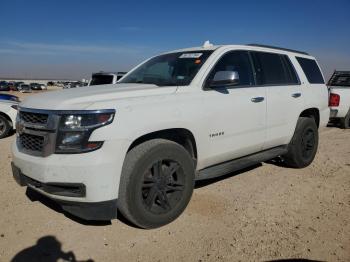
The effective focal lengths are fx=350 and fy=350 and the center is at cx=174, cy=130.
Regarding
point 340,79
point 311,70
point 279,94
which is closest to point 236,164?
point 279,94

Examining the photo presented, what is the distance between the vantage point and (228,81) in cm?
399

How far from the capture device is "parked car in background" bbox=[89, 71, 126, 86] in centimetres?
1164

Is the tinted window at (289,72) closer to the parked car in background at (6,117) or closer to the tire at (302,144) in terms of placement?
the tire at (302,144)

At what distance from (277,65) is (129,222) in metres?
3.23

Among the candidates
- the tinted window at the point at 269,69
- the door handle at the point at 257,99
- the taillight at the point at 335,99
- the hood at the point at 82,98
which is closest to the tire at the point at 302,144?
the tinted window at the point at 269,69

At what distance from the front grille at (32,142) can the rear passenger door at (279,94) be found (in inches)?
116

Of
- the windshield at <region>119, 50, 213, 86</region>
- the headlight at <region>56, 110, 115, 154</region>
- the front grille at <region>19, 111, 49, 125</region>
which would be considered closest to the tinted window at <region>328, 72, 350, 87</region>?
the windshield at <region>119, 50, 213, 86</region>

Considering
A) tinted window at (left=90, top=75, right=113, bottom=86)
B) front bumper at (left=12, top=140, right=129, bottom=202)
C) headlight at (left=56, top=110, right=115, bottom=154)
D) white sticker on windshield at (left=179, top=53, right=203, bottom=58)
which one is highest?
white sticker on windshield at (left=179, top=53, right=203, bottom=58)

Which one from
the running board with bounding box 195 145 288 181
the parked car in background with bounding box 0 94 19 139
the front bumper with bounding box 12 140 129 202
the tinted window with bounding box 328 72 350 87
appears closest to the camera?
the front bumper with bounding box 12 140 129 202

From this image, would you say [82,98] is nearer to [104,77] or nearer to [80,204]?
[80,204]

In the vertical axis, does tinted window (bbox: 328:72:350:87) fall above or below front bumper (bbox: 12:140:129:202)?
above

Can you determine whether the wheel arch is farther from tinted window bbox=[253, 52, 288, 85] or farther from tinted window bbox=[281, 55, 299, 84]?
tinted window bbox=[281, 55, 299, 84]

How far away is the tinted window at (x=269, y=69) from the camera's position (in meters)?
4.89

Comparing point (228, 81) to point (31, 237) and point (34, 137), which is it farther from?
point (31, 237)
